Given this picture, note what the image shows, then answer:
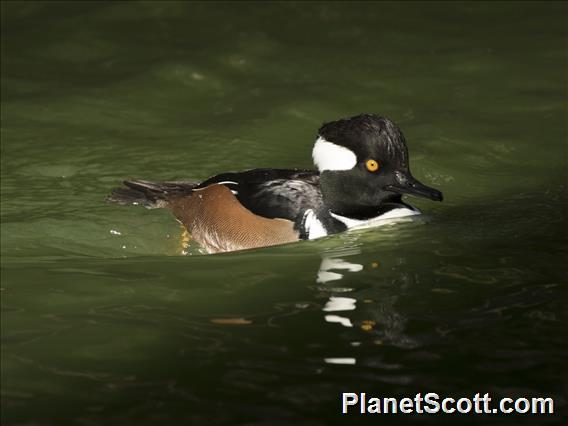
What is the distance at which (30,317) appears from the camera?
20.4 ft

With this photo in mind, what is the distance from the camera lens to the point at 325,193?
8164mm

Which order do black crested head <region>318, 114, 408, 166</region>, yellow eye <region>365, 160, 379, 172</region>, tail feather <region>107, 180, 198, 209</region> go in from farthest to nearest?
tail feather <region>107, 180, 198, 209</region>
yellow eye <region>365, 160, 379, 172</region>
black crested head <region>318, 114, 408, 166</region>

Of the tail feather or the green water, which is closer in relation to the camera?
the green water

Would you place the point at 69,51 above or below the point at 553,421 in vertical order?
above

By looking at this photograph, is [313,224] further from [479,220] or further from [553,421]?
[553,421]

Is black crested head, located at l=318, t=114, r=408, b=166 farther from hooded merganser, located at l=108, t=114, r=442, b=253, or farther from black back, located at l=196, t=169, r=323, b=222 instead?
black back, located at l=196, t=169, r=323, b=222

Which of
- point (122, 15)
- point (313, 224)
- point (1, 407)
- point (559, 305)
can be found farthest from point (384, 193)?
point (122, 15)

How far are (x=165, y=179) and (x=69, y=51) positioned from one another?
4456 millimetres

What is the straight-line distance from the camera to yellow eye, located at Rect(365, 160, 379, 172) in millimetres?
7918

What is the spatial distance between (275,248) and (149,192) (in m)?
1.76

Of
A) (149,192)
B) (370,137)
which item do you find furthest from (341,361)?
(149,192)

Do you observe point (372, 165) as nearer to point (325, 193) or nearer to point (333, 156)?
point (333, 156)

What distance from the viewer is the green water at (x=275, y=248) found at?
5.36m

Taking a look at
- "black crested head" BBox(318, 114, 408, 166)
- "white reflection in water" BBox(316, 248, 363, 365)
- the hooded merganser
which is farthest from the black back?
"white reflection in water" BBox(316, 248, 363, 365)
